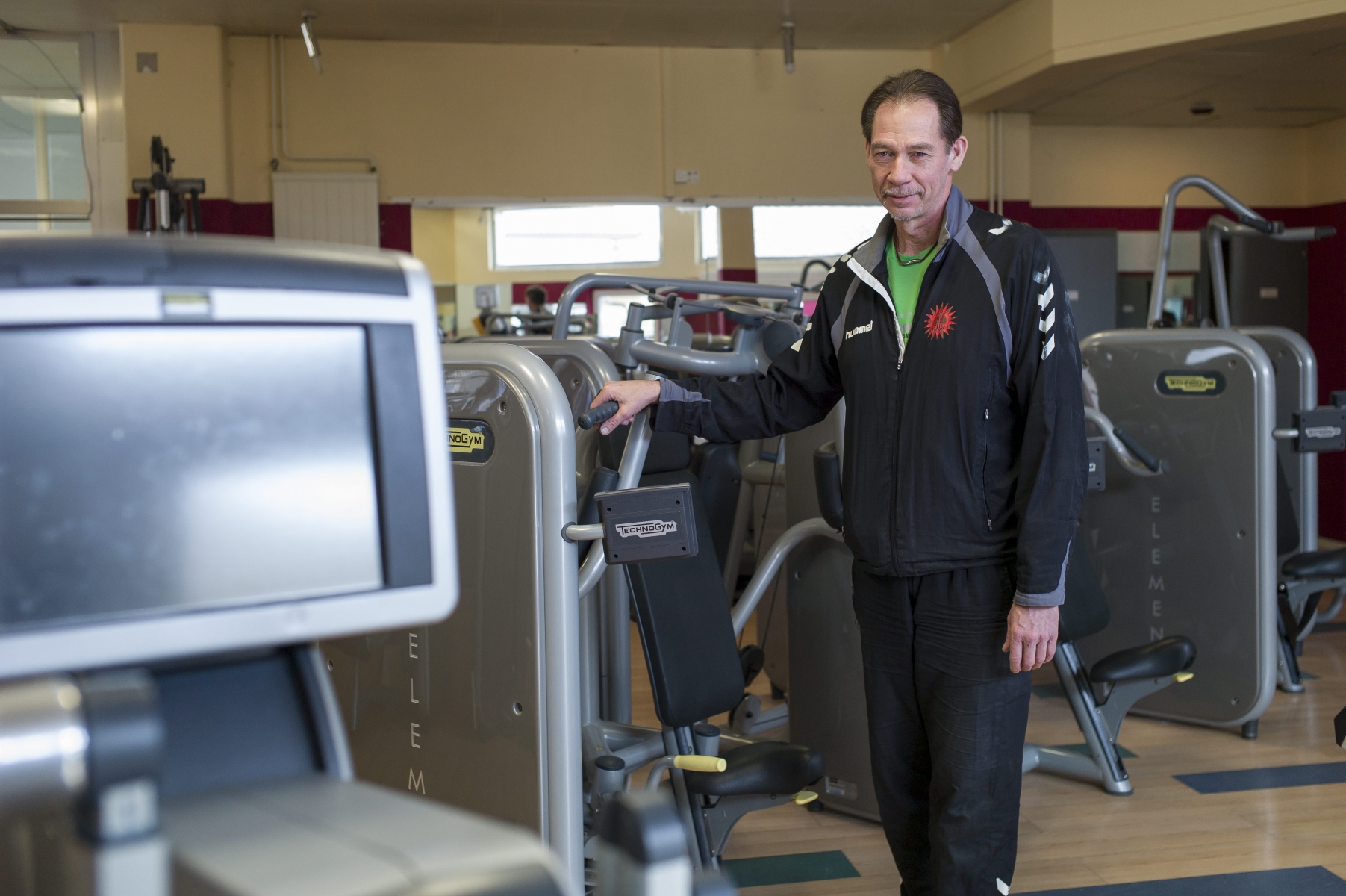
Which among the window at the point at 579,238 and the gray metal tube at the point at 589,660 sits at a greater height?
the window at the point at 579,238

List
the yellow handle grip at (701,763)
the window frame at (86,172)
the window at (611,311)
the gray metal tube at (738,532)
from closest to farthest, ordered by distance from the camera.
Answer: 1. the yellow handle grip at (701,763)
2. the gray metal tube at (738,532)
3. the window frame at (86,172)
4. the window at (611,311)

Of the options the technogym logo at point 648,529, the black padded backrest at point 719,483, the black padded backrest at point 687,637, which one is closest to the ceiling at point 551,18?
the black padded backrest at point 719,483

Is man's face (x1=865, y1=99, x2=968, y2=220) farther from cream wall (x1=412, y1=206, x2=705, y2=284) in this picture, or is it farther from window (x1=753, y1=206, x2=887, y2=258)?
window (x1=753, y1=206, x2=887, y2=258)

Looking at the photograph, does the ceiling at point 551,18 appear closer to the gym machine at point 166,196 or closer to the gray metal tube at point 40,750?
the gym machine at point 166,196

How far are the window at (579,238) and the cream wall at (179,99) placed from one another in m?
2.24

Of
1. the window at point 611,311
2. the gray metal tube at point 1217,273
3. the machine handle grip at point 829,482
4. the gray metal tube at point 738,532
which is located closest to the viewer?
the machine handle grip at point 829,482

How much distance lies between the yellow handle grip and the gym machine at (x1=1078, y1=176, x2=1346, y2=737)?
85.3 inches

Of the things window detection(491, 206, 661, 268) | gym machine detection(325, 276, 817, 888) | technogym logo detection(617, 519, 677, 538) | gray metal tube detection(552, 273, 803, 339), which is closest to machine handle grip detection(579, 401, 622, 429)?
gym machine detection(325, 276, 817, 888)

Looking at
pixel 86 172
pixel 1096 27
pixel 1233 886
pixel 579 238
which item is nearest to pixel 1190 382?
Answer: pixel 1233 886

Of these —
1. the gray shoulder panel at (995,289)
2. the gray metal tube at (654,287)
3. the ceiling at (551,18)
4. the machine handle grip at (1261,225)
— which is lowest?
the gray shoulder panel at (995,289)

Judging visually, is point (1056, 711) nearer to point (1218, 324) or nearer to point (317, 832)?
point (1218, 324)

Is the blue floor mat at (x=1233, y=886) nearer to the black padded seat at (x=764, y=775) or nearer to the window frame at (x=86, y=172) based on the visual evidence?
the black padded seat at (x=764, y=775)

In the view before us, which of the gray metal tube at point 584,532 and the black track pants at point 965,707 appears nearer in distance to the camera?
the gray metal tube at point 584,532

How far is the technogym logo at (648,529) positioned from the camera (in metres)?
1.58
